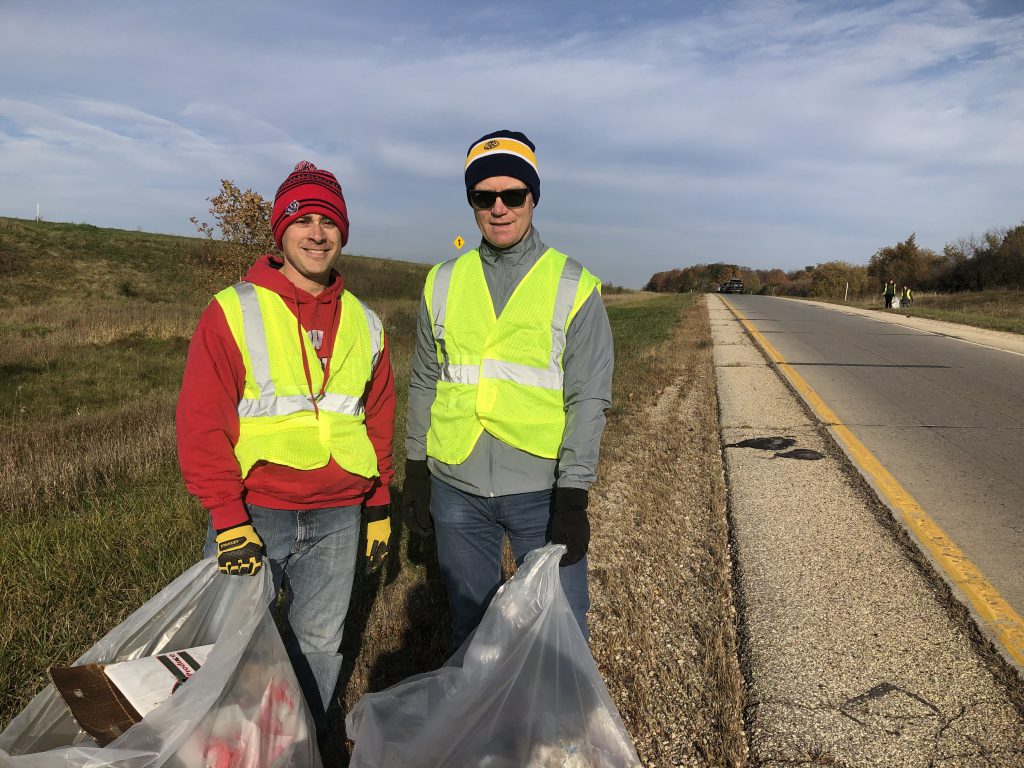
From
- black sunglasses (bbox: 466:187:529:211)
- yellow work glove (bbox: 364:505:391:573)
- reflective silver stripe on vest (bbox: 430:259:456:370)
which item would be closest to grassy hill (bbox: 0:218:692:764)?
yellow work glove (bbox: 364:505:391:573)

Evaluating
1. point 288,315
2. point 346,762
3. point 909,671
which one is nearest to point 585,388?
point 288,315

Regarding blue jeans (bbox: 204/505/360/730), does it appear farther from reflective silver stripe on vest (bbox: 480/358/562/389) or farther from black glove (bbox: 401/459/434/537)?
reflective silver stripe on vest (bbox: 480/358/562/389)

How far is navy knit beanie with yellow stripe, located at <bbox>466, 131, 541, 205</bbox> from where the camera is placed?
6.59 feet

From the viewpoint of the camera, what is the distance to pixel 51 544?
3850mm

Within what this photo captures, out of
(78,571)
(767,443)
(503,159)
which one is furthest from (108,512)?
(767,443)

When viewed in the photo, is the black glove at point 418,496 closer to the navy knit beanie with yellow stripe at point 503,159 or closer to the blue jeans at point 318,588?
the blue jeans at point 318,588

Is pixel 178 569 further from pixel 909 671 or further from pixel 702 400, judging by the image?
pixel 702 400

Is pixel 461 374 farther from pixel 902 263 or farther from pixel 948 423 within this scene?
pixel 902 263

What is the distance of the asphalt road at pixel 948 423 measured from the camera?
427cm

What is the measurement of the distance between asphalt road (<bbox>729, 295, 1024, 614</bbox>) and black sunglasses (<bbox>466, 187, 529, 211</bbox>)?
3.10 m

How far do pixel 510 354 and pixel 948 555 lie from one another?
126 inches

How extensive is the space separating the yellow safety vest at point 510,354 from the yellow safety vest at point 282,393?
31 centimetres

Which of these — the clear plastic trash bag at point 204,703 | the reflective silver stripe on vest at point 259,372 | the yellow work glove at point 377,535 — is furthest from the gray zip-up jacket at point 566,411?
the clear plastic trash bag at point 204,703

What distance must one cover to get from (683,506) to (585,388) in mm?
2817
